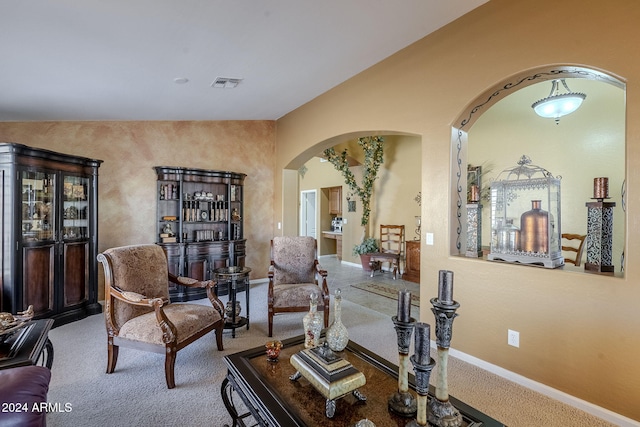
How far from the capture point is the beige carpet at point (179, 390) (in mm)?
2094

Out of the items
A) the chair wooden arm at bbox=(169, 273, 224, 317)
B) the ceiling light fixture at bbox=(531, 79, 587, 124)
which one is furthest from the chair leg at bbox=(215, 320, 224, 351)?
the ceiling light fixture at bbox=(531, 79, 587, 124)

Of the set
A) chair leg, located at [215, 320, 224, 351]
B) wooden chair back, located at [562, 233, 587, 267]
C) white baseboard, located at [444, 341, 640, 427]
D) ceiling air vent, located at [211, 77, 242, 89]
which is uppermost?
ceiling air vent, located at [211, 77, 242, 89]

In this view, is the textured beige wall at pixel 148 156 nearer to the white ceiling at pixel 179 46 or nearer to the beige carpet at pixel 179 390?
the white ceiling at pixel 179 46

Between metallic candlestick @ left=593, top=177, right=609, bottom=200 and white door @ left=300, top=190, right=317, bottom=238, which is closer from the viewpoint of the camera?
metallic candlestick @ left=593, top=177, right=609, bottom=200

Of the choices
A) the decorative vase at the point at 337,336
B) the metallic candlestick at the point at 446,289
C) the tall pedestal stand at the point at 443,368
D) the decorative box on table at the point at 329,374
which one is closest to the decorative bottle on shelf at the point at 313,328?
the decorative vase at the point at 337,336

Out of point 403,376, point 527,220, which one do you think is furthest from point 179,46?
point 527,220

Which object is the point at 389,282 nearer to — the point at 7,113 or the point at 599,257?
the point at 599,257

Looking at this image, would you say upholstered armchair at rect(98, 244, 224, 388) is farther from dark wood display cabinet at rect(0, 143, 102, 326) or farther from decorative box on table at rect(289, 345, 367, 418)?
dark wood display cabinet at rect(0, 143, 102, 326)

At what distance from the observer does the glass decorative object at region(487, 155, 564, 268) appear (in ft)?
8.36

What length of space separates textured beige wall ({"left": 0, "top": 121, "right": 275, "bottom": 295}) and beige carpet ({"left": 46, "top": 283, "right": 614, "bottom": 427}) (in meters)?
1.89

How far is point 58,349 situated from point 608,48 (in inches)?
207

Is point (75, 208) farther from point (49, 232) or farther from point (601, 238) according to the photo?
point (601, 238)

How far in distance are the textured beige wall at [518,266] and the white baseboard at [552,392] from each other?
0.04 meters

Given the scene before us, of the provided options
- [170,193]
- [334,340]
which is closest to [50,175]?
[170,193]
